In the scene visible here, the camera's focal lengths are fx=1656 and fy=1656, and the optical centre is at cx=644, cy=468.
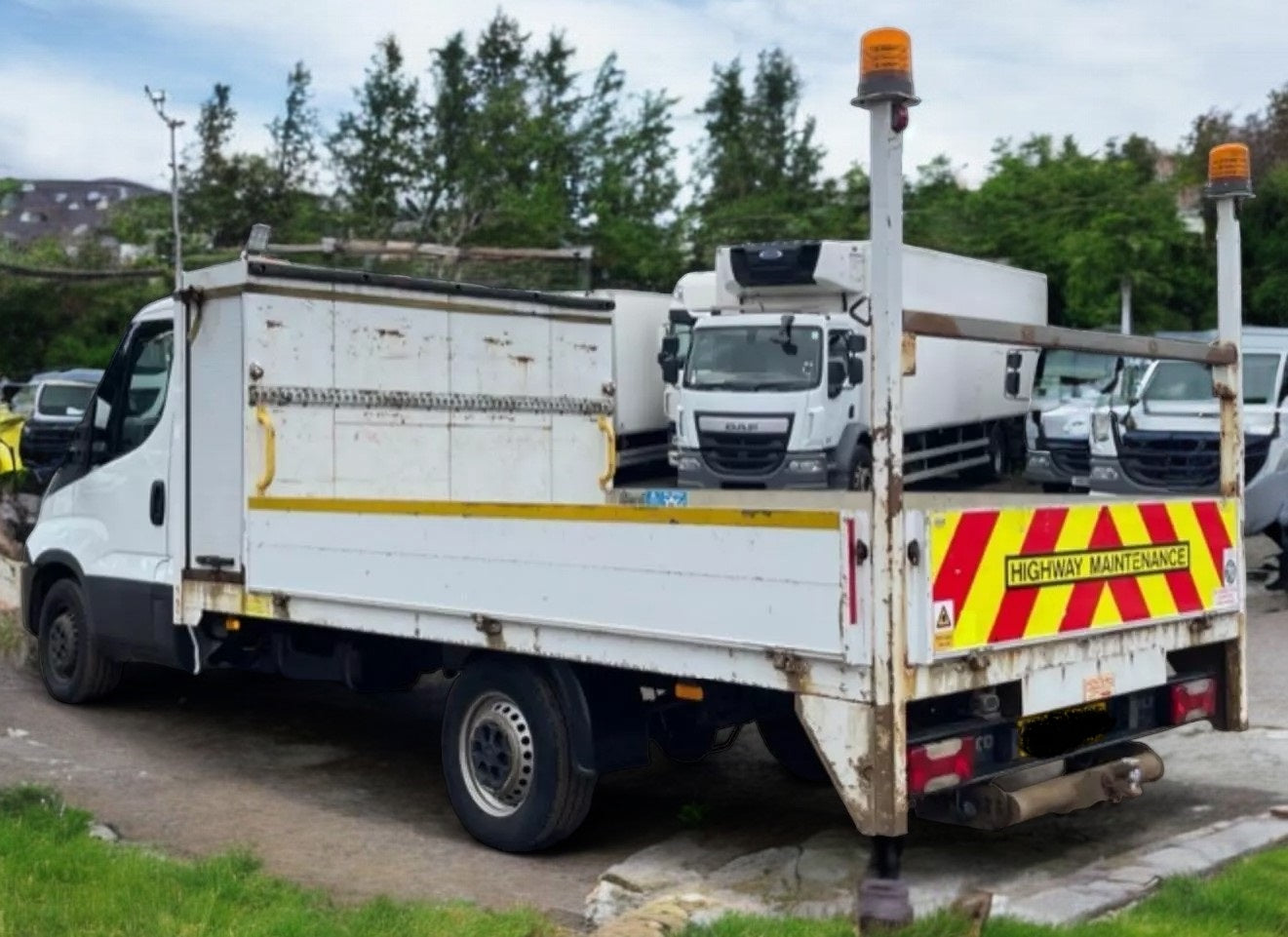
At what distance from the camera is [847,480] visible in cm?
1903

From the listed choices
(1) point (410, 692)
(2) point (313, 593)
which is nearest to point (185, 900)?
(2) point (313, 593)

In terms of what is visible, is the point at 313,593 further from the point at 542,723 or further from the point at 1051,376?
the point at 1051,376

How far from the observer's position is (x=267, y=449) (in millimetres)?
8453

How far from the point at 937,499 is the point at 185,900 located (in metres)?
4.05

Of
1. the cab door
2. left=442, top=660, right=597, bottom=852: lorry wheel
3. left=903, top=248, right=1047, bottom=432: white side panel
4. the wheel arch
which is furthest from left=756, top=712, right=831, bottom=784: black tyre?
left=903, top=248, right=1047, bottom=432: white side panel

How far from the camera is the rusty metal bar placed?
18.5 feet

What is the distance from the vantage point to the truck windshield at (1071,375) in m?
23.3

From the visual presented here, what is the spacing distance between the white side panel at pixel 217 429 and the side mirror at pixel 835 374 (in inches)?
437

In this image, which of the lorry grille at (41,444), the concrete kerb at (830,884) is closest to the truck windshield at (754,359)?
the lorry grille at (41,444)

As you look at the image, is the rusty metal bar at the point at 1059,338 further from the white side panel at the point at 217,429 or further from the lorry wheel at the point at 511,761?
the white side panel at the point at 217,429

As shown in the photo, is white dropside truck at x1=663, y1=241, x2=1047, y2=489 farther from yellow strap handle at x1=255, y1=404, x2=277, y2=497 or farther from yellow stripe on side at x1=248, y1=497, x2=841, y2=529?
yellow stripe on side at x1=248, y1=497, x2=841, y2=529

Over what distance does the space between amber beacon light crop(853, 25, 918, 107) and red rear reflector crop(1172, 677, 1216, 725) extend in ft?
10.0

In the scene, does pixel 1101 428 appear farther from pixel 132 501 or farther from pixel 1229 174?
pixel 132 501

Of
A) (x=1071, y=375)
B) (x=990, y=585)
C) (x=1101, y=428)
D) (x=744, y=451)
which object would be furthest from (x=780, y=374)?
(x=990, y=585)
